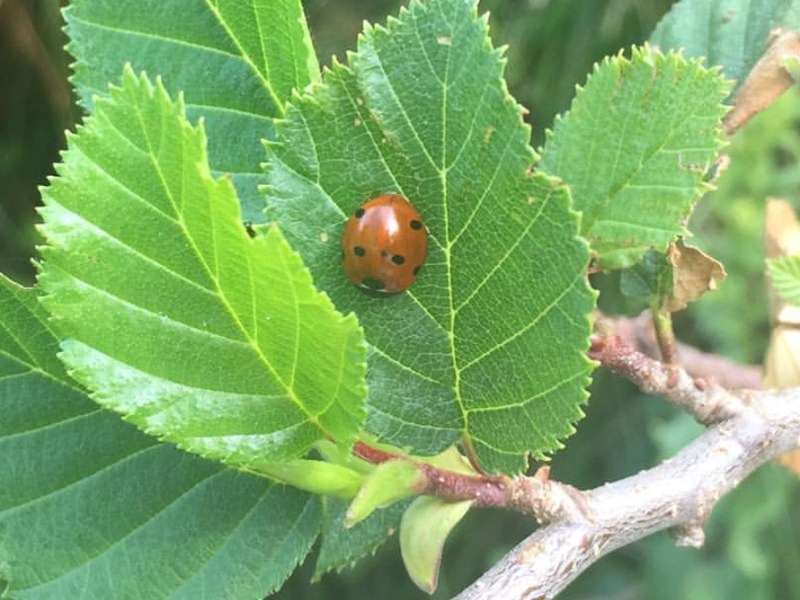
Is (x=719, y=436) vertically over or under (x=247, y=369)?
under

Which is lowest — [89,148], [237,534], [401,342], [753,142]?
[753,142]

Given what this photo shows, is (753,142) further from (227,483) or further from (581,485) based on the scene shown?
(227,483)

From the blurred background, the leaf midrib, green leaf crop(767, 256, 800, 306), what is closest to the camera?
the leaf midrib

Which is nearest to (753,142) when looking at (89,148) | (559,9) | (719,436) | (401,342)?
(559,9)

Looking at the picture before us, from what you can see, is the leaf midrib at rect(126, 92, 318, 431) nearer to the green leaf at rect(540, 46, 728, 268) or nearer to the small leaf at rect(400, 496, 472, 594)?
the small leaf at rect(400, 496, 472, 594)

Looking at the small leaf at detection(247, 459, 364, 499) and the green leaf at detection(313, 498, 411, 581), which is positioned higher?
the small leaf at detection(247, 459, 364, 499)

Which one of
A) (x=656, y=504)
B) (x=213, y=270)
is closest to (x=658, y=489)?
(x=656, y=504)

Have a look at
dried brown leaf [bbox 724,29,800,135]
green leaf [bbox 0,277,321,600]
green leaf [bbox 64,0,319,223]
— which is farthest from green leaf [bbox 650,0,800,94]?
green leaf [bbox 0,277,321,600]

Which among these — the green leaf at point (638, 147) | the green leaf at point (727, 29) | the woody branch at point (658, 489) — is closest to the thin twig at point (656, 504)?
the woody branch at point (658, 489)
